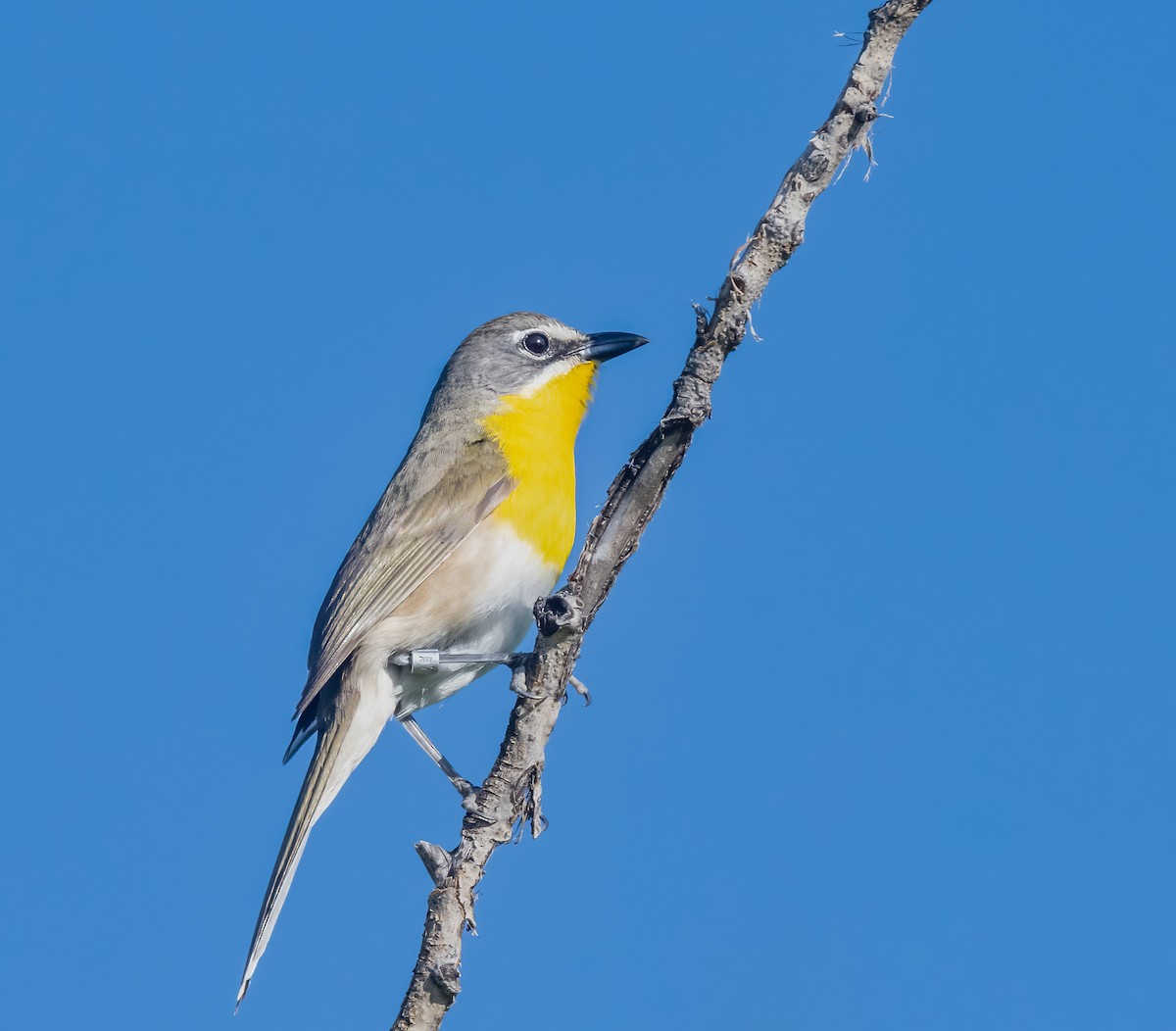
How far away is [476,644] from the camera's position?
8203mm

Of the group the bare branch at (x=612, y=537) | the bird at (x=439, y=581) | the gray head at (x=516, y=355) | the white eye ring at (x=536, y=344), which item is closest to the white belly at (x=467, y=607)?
the bird at (x=439, y=581)

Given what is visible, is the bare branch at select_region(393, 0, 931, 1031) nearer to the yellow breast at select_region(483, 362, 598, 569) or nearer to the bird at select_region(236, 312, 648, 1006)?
the bird at select_region(236, 312, 648, 1006)

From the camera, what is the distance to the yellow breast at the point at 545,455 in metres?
8.21

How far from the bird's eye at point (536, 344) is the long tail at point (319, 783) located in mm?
2758

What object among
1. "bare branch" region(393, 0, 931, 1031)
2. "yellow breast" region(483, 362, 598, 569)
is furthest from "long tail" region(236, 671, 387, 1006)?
"bare branch" region(393, 0, 931, 1031)

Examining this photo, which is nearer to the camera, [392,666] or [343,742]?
[343,742]

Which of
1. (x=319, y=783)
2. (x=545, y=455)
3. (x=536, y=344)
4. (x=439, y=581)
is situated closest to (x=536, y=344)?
(x=536, y=344)

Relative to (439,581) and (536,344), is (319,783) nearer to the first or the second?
(439,581)

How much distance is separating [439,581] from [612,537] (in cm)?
329

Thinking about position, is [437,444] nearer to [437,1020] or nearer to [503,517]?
[503,517]

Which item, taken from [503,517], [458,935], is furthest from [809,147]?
[503,517]

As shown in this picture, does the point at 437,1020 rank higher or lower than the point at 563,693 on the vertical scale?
lower

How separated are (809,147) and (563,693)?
2259 millimetres

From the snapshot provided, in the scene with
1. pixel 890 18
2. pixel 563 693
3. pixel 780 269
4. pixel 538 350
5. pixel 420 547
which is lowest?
pixel 563 693
